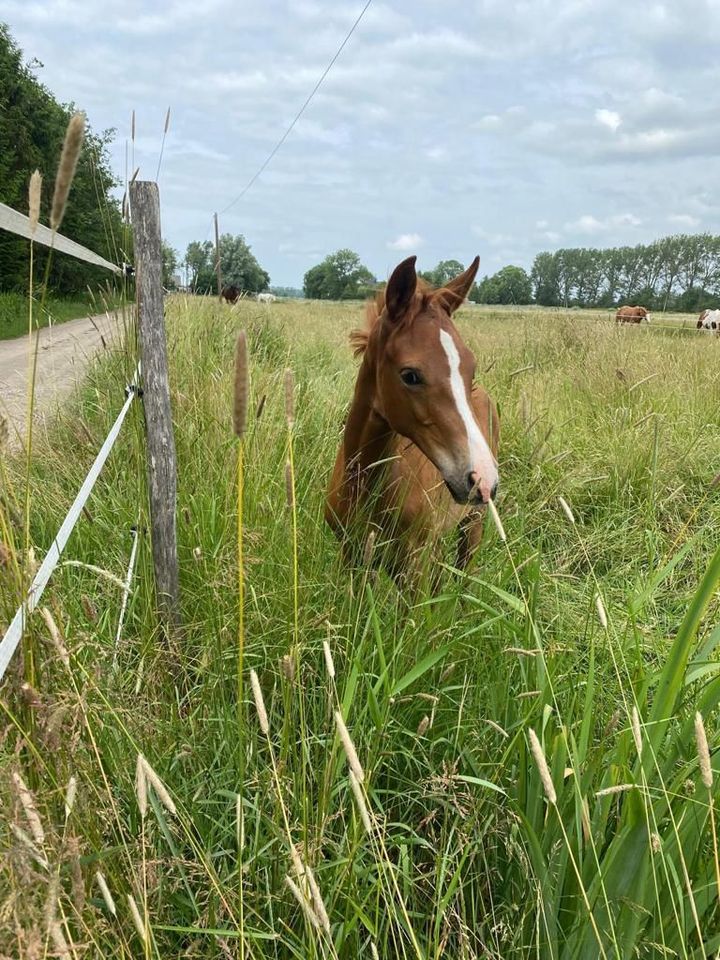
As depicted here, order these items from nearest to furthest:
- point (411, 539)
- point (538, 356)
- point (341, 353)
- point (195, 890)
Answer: point (195, 890) → point (411, 539) → point (538, 356) → point (341, 353)

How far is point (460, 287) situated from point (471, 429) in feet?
3.35

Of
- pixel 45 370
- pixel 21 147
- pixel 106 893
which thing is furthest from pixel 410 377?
pixel 21 147

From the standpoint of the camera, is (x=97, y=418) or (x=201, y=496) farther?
(x=97, y=418)

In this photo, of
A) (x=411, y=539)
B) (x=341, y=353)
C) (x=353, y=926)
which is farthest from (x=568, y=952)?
(x=341, y=353)

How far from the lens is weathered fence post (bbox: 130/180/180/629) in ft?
6.38

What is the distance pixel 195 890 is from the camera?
1280mm

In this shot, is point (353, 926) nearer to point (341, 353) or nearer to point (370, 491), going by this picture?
point (370, 491)

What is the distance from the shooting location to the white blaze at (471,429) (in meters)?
1.97

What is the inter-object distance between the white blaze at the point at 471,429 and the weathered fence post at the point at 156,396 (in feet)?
3.34

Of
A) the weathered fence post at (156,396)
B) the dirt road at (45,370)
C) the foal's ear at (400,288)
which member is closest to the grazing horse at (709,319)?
the dirt road at (45,370)

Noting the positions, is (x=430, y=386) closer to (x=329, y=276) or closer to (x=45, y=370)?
(x=45, y=370)

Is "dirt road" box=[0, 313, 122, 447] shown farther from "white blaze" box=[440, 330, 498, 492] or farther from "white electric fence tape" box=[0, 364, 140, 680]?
"white blaze" box=[440, 330, 498, 492]

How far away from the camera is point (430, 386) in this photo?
2.17 meters

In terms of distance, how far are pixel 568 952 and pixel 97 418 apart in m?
3.99
